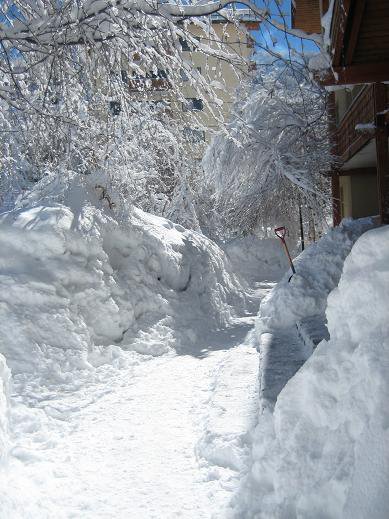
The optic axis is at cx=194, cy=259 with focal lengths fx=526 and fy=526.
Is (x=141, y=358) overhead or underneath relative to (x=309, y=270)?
underneath

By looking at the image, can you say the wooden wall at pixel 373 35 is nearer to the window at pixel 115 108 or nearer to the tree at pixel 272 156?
the window at pixel 115 108

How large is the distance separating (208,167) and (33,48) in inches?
559

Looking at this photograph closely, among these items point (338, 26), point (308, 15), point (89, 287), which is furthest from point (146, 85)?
point (308, 15)

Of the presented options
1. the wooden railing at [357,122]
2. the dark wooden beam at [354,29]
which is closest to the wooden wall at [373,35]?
the dark wooden beam at [354,29]

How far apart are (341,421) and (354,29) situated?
4.44 metres

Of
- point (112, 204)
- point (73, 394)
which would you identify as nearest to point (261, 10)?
point (73, 394)

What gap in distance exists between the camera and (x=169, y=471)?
15.4 ft

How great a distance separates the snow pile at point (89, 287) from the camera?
7586 millimetres

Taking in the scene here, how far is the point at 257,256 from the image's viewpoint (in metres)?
23.0

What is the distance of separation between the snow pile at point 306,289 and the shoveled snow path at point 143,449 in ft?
4.15

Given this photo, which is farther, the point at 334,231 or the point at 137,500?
the point at 334,231

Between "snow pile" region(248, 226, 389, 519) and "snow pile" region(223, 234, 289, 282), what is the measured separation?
60.2 feet

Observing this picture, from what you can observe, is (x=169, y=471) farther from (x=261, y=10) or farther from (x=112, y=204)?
(x=112, y=204)

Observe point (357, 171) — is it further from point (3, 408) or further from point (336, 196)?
point (3, 408)
